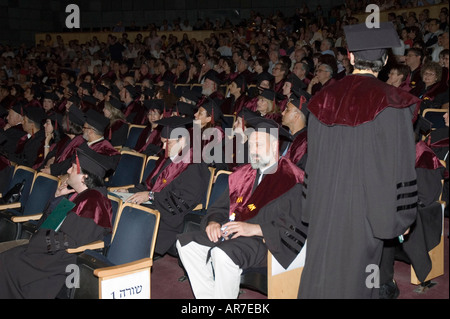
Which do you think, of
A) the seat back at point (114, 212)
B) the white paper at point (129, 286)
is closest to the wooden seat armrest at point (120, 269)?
the white paper at point (129, 286)

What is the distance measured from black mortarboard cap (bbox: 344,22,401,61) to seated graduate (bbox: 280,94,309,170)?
2509 mm

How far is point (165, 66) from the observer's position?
1218 cm

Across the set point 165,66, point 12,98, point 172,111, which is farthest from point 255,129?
point 165,66

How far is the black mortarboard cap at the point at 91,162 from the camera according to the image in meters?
3.96

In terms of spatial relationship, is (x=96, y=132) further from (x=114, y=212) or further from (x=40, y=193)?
(x=114, y=212)

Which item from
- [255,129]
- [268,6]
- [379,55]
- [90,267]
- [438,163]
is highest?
[268,6]

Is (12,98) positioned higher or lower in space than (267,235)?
higher

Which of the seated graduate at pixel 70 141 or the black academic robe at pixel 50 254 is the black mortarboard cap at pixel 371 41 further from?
the seated graduate at pixel 70 141

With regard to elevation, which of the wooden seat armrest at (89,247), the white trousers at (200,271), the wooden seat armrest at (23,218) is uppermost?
the wooden seat armrest at (23,218)

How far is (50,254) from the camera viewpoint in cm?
368

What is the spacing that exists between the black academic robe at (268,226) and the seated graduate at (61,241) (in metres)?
0.69

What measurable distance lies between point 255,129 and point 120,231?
122 cm

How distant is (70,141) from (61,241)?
2757 mm

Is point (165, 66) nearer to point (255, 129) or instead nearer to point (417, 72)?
point (417, 72)
